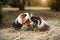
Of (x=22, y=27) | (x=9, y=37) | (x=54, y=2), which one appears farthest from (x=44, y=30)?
(x=54, y=2)

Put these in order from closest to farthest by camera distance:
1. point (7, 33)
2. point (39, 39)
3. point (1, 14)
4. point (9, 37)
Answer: point (39, 39) → point (9, 37) → point (7, 33) → point (1, 14)

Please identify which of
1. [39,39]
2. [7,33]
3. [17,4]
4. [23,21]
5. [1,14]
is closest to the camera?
[39,39]

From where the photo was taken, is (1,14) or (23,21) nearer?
(23,21)

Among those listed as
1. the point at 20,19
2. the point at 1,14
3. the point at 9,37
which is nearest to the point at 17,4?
the point at 1,14

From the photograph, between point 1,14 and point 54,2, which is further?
point 54,2

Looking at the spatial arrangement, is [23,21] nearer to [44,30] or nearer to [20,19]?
[20,19]

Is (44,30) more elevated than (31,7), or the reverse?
(44,30)

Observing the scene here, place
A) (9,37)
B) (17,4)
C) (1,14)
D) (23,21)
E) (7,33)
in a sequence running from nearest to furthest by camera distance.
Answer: (9,37), (7,33), (23,21), (1,14), (17,4)

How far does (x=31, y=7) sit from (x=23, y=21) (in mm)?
5001

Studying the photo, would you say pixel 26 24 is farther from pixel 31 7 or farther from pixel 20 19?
pixel 31 7

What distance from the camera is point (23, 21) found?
648cm

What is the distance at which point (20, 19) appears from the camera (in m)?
6.51

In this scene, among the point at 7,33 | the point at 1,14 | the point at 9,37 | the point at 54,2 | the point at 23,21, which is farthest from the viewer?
the point at 54,2

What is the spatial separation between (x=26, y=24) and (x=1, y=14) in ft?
4.52
